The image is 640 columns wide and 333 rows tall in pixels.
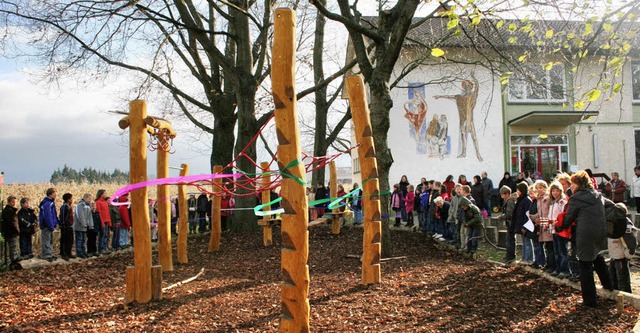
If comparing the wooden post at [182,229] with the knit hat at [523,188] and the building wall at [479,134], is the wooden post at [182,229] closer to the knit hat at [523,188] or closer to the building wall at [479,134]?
the knit hat at [523,188]

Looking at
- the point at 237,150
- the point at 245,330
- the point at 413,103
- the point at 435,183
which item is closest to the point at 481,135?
the point at 413,103

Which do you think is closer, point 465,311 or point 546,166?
point 465,311

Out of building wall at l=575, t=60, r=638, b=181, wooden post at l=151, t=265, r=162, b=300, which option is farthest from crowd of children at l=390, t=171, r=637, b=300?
building wall at l=575, t=60, r=638, b=181

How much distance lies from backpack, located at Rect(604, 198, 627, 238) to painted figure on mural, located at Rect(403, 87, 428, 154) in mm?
16556

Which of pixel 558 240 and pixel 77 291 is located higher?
pixel 558 240

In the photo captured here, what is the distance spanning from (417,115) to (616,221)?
671 inches

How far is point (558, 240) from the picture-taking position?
8266 mm

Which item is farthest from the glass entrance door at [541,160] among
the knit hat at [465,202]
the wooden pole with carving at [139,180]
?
the wooden pole with carving at [139,180]

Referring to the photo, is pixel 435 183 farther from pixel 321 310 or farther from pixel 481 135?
pixel 481 135

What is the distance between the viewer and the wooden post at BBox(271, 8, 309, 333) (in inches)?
199

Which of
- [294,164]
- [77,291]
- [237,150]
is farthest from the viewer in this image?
[237,150]

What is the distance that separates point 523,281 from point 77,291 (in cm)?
706

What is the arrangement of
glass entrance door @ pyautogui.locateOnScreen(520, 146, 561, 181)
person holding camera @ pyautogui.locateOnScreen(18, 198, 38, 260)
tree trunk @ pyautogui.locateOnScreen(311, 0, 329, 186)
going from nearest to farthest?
person holding camera @ pyautogui.locateOnScreen(18, 198, 38, 260) < tree trunk @ pyautogui.locateOnScreen(311, 0, 329, 186) < glass entrance door @ pyautogui.locateOnScreen(520, 146, 561, 181)

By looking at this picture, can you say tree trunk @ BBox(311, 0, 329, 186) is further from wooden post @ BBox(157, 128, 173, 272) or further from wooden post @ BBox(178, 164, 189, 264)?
wooden post @ BBox(157, 128, 173, 272)
